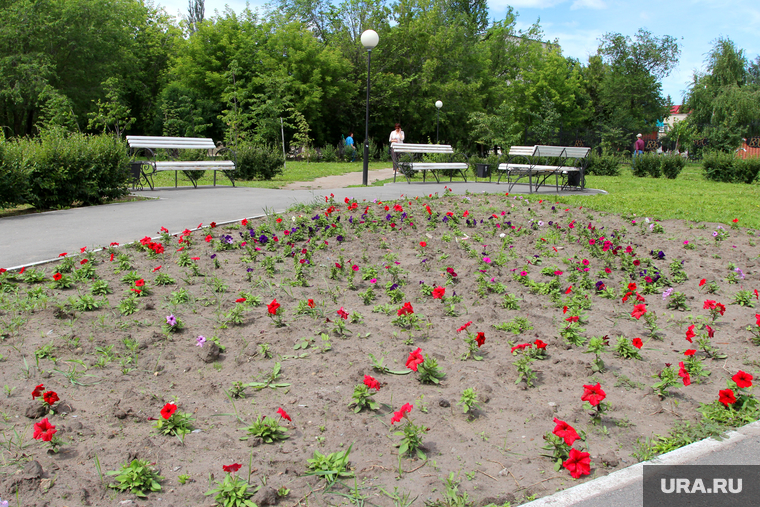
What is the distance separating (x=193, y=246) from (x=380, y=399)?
347 cm

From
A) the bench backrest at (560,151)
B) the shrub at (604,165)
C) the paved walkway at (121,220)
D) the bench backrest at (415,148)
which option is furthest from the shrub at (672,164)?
the paved walkway at (121,220)

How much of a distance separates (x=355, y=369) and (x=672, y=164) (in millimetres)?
20297

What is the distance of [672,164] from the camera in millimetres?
19922

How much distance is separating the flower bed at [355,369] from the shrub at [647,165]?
1598cm

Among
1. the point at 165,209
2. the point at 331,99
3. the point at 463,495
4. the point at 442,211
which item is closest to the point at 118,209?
the point at 165,209

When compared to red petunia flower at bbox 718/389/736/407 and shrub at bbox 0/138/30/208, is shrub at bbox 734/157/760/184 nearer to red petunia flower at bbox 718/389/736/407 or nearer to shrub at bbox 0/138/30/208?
red petunia flower at bbox 718/389/736/407

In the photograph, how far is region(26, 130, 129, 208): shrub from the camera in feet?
26.8

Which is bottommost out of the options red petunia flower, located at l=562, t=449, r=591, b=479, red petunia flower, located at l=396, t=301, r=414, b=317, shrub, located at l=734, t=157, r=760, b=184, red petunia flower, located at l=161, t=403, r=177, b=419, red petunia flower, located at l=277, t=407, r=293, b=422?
red petunia flower, located at l=562, t=449, r=591, b=479

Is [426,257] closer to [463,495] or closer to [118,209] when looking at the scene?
[463,495]

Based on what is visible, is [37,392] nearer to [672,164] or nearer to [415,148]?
[415,148]

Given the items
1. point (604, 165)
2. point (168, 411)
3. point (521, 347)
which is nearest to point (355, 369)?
point (521, 347)

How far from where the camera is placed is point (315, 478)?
7.47 feet

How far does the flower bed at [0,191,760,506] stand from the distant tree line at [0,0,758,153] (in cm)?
1921

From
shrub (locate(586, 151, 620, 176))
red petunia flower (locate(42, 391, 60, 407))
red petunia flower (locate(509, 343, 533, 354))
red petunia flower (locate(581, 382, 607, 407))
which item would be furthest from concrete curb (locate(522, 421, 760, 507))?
shrub (locate(586, 151, 620, 176))
